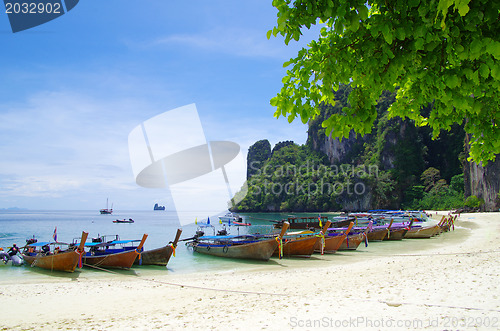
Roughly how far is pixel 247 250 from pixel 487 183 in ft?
172

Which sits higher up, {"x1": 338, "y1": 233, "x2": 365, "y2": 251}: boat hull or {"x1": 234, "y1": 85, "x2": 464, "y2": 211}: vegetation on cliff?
{"x1": 234, "y1": 85, "x2": 464, "y2": 211}: vegetation on cliff

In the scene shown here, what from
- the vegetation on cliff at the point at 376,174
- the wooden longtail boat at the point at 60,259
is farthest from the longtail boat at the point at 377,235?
the vegetation on cliff at the point at 376,174

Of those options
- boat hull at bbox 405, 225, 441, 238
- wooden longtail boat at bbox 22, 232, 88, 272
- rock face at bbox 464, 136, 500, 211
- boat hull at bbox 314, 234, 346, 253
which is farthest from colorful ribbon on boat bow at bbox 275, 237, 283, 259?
rock face at bbox 464, 136, 500, 211

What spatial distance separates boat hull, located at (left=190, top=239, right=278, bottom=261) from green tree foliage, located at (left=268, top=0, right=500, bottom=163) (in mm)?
14872

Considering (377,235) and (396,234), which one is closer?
(377,235)

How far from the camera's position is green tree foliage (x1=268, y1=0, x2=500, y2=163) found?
2547 mm

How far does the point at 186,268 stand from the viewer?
18.0m

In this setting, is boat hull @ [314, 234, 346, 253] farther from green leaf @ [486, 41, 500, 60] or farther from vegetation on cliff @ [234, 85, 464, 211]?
vegetation on cliff @ [234, 85, 464, 211]

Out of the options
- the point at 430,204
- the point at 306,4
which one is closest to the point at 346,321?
the point at 306,4

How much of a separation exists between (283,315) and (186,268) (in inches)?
532

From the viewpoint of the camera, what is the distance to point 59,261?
51.7 ft

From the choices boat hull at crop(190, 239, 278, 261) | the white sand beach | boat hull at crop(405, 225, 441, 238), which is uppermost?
the white sand beach

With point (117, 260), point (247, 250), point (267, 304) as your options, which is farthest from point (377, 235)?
point (267, 304)

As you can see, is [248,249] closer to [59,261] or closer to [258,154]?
[59,261]
